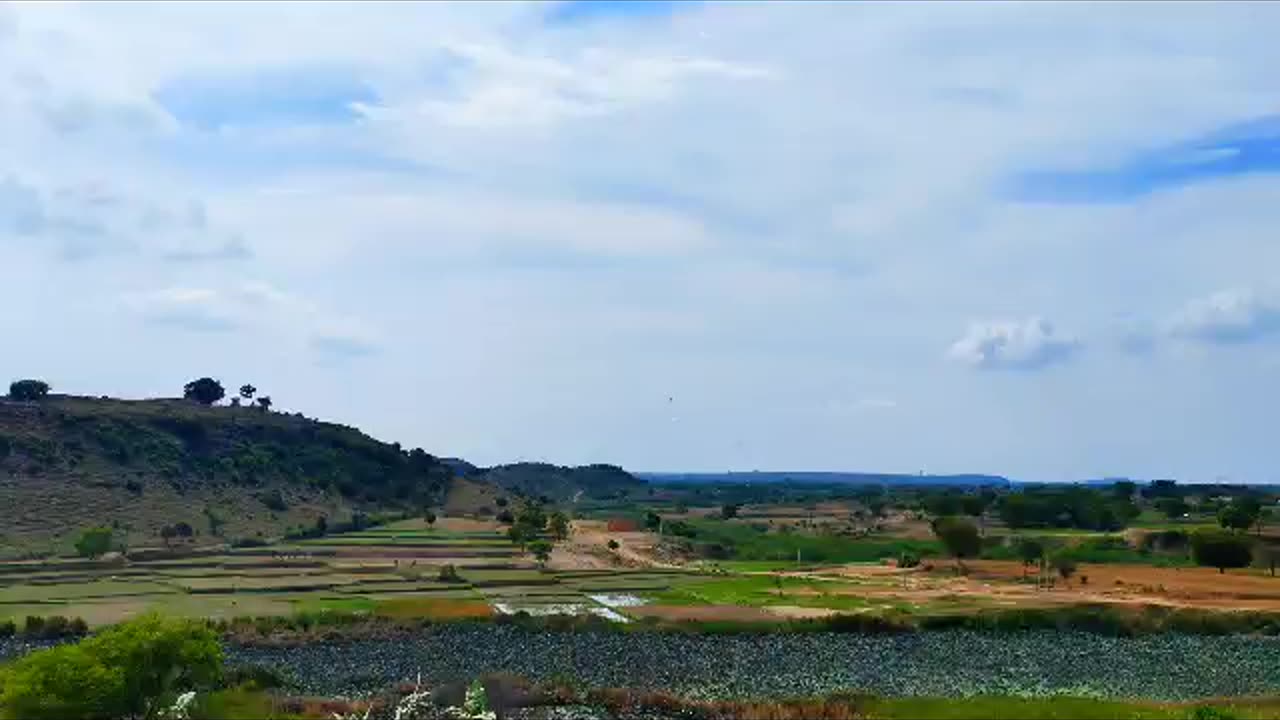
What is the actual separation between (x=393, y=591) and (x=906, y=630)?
38025mm

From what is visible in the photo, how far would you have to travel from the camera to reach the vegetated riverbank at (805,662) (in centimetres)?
6669

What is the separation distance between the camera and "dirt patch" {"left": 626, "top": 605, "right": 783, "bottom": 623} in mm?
90375

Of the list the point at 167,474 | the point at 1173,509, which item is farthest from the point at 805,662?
the point at 1173,509

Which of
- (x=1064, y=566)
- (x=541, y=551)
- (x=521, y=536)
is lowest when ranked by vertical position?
(x=1064, y=566)

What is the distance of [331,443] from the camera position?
197 m

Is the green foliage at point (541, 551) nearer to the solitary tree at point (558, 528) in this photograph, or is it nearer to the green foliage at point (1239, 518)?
the solitary tree at point (558, 528)

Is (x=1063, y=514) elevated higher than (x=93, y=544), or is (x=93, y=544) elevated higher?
(x=1063, y=514)

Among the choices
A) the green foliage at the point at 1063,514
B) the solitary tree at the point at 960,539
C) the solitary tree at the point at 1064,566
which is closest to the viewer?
the solitary tree at the point at 1064,566

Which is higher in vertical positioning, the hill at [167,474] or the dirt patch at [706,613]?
the hill at [167,474]

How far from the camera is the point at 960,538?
131375 millimetres

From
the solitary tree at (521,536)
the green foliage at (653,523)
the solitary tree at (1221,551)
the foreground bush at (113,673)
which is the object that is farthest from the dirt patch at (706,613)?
the green foliage at (653,523)

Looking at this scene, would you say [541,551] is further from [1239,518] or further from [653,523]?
[1239,518]

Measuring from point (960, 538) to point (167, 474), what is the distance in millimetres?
85361

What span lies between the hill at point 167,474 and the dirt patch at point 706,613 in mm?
58971
